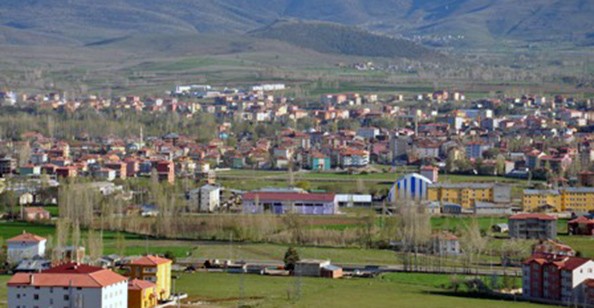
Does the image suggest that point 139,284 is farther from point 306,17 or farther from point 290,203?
point 306,17

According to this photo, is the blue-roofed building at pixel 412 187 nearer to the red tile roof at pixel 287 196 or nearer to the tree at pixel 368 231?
the red tile roof at pixel 287 196

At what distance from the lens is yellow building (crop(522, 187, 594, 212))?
24.5m

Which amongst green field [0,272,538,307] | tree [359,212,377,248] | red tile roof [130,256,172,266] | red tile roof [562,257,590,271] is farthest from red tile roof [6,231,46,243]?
red tile roof [562,257,590,271]

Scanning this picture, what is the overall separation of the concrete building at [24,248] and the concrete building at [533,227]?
21.1ft

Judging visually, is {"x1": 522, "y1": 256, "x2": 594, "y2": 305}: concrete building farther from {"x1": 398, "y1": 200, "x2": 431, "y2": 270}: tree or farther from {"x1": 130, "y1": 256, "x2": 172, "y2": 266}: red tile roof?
{"x1": 130, "y1": 256, "x2": 172, "y2": 266}: red tile roof

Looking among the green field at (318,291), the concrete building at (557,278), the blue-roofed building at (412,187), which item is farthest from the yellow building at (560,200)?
the concrete building at (557,278)

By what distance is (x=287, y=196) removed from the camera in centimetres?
2430

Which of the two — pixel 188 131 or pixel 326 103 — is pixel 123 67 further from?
pixel 188 131

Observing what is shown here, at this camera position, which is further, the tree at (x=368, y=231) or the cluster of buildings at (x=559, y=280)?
the tree at (x=368, y=231)

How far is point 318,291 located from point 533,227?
17.7 feet

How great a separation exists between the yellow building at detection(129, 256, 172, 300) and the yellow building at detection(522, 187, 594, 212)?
31.3ft

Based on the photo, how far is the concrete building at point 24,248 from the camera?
1855 cm

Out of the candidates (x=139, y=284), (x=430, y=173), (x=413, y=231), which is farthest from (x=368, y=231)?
(x=430, y=173)

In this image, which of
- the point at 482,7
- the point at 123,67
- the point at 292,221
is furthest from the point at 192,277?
the point at 482,7
